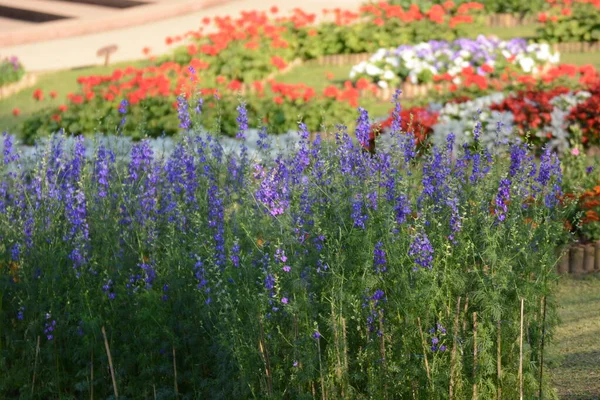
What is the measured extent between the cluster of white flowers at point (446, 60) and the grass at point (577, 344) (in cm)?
562

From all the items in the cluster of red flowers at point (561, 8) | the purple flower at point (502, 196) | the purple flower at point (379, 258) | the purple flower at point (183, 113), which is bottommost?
the cluster of red flowers at point (561, 8)

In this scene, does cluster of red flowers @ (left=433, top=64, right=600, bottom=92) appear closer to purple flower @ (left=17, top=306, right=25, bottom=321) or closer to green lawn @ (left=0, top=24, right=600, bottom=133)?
green lawn @ (left=0, top=24, right=600, bottom=133)

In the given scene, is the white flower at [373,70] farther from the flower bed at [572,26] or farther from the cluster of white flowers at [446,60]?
the flower bed at [572,26]

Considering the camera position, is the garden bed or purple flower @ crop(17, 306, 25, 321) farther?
the garden bed

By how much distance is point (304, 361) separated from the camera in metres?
4.74

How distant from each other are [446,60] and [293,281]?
863cm

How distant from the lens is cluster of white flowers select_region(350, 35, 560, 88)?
12.6m

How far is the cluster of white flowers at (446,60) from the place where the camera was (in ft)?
41.3

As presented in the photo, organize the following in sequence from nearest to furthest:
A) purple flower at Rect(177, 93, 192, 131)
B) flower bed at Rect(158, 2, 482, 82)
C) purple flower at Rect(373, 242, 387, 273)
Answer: purple flower at Rect(373, 242, 387, 273)
purple flower at Rect(177, 93, 192, 131)
flower bed at Rect(158, 2, 482, 82)

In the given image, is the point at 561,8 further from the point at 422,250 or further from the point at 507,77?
the point at 422,250

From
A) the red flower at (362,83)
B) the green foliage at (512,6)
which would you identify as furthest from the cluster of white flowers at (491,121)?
the green foliage at (512,6)

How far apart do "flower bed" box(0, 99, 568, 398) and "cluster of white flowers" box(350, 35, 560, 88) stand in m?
6.62

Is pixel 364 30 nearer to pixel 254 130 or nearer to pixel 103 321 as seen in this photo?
pixel 254 130

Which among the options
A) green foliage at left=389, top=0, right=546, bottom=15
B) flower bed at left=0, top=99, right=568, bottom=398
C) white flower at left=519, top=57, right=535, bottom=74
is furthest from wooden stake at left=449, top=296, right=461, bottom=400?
green foliage at left=389, top=0, right=546, bottom=15
